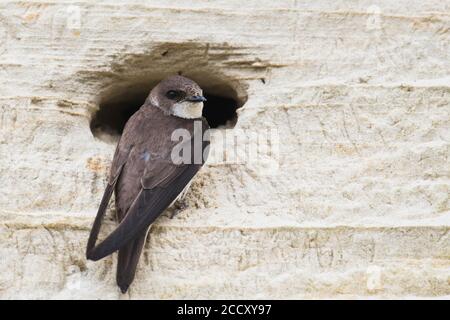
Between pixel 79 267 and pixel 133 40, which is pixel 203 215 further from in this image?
pixel 133 40

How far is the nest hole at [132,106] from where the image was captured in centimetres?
282

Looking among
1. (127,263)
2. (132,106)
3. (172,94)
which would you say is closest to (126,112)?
(132,106)

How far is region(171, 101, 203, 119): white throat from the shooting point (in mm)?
2707

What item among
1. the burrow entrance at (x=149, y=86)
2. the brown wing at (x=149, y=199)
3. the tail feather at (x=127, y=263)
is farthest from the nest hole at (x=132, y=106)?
the tail feather at (x=127, y=263)

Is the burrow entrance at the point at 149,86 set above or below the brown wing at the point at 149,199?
above

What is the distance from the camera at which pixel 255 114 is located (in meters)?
2.57

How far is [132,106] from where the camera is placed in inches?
122

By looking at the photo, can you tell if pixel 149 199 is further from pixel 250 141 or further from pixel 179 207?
pixel 250 141

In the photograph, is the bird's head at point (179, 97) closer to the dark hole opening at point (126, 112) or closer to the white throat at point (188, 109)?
the white throat at point (188, 109)

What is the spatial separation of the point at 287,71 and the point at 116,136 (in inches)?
23.9

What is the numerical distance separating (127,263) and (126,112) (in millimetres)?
965

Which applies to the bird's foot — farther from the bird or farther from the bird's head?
the bird's head

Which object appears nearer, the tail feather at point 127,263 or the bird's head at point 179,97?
the tail feather at point 127,263

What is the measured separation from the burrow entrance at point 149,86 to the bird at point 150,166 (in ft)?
0.17
